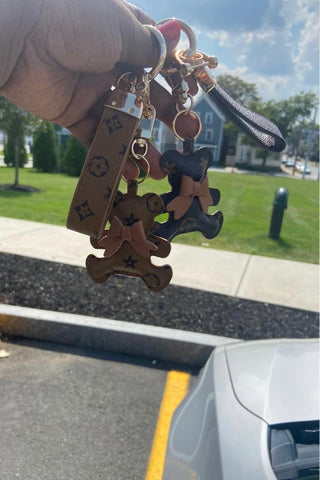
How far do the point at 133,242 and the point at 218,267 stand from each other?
4.77m

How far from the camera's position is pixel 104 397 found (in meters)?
3.02

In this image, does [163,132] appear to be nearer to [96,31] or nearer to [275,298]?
[96,31]

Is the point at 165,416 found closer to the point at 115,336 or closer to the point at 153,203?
the point at 115,336

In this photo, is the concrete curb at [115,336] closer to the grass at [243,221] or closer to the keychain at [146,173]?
the grass at [243,221]

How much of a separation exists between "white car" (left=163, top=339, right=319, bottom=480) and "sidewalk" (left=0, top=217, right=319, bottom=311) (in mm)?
2825

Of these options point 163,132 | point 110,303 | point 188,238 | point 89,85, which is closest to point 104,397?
point 110,303

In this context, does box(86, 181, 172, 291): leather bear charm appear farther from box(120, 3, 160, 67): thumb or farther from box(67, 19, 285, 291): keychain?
box(120, 3, 160, 67): thumb

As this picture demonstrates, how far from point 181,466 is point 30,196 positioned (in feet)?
33.5

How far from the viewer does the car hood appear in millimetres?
1531

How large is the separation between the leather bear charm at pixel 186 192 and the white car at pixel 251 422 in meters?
0.73

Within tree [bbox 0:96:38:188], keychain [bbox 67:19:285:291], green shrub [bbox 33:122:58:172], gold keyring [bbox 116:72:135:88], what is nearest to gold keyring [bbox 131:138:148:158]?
keychain [bbox 67:19:285:291]

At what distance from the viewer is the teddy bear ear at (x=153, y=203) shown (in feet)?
3.23

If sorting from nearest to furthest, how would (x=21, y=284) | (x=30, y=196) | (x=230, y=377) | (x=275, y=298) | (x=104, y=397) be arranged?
(x=230, y=377) → (x=104, y=397) → (x=21, y=284) → (x=275, y=298) → (x=30, y=196)

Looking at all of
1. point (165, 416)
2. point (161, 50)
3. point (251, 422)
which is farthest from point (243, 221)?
point (161, 50)
